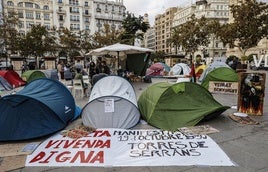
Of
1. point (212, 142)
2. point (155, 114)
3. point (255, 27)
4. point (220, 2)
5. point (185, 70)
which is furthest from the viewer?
point (220, 2)

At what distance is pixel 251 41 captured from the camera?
20.7m

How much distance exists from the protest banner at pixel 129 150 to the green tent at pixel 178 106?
1.86 feet

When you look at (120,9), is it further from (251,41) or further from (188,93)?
(188,93)

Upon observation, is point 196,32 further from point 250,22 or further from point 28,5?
point 28,5

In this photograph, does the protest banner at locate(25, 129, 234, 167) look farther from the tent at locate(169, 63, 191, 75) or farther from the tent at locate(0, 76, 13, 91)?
the tent at locate(169, 63, 191, 75)

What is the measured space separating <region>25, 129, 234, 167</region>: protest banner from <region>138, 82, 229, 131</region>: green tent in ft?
1.86

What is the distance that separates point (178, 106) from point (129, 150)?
214 cm

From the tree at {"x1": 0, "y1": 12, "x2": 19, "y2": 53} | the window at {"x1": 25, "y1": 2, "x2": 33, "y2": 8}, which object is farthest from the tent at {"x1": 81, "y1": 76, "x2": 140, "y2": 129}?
the window at {"x1": 25, "y1": 2, "x2": 33, "y2": 8}

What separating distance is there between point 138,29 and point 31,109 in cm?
2864

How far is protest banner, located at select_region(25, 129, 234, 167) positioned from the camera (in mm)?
3678

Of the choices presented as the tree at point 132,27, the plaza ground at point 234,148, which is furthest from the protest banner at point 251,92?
the tree at point 132,27

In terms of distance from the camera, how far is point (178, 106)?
568 centimetres

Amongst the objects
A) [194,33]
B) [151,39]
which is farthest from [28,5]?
[151,39]

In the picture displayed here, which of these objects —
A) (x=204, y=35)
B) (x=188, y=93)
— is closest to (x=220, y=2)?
(x=204, y=35)
